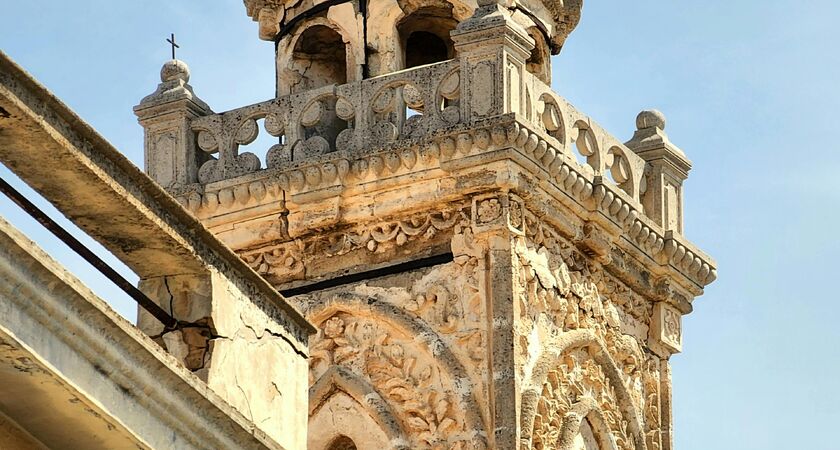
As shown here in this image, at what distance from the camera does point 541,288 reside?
570 inches

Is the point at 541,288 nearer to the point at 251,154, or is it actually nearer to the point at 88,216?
the point at 251,154

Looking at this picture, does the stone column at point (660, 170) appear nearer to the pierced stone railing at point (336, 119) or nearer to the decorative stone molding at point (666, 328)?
the decorative stone molding at point (666, 328)

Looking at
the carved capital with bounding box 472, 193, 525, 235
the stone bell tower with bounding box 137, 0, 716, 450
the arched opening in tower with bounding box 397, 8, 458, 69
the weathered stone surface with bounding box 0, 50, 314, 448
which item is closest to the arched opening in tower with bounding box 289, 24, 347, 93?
the stone bell tower with bounding box 137, 0, 716, 450

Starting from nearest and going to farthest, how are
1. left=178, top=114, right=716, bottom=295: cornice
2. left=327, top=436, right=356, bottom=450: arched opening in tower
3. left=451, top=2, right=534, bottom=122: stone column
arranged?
left=178, top=114, right=716, bottom=295: cornice → left=451, top=2, right=534, bottom=122: stone column → left=327, top=436, right=356, bottom=450: arched opening in tower

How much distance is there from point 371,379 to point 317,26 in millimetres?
2540

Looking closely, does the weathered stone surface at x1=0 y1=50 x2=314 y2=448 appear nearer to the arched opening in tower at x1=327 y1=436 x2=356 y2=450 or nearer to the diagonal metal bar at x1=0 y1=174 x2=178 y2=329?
the diagonal metal bar at x1=0 y1=174 x2=178 y2=329

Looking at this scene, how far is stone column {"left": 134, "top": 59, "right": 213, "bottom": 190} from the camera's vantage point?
1520 cm

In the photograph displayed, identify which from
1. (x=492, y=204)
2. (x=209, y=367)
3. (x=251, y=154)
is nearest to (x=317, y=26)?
(x=251, y=154)

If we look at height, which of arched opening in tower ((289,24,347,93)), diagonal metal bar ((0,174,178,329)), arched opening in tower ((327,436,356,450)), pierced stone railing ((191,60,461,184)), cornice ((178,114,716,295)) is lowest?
diagonal metal bar ((0,174,178,329))

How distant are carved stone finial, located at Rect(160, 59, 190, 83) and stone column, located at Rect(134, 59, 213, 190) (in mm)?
35

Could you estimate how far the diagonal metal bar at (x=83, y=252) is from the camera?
6176mm

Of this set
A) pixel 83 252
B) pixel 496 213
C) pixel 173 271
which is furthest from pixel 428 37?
pixel 83 252

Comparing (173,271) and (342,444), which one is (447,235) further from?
(173,271)

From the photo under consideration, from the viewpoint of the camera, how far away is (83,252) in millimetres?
6363
